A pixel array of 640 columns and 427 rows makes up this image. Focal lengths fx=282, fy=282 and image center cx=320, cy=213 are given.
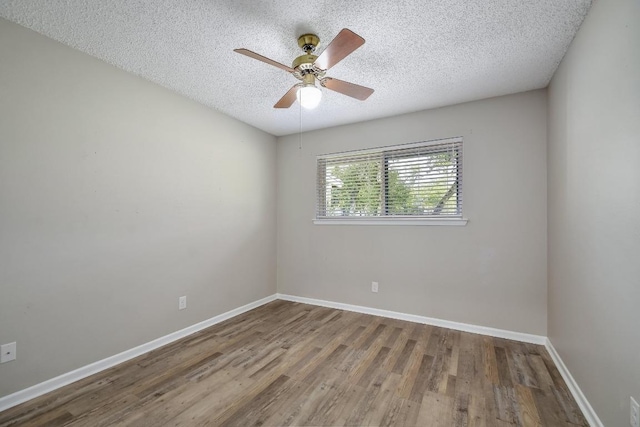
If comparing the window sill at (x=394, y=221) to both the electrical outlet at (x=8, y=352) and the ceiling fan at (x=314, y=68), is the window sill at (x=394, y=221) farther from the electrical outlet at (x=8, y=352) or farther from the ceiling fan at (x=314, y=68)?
the electrical outlet at (x=8, y=352)

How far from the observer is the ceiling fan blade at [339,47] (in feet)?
4.86

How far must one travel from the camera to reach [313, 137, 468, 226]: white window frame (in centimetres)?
303

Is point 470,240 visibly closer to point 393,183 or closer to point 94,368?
point 393,183

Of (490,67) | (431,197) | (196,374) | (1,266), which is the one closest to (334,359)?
(196,374)

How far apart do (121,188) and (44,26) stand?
1.14m

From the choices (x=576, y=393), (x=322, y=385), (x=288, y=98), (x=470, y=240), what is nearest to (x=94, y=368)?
(x=322, y=385)

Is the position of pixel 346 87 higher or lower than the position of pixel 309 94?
higher

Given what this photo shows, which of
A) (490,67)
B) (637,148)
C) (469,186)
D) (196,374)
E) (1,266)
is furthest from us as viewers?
(469,186)

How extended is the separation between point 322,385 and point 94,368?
1.74 m

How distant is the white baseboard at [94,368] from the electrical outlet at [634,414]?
316 centimetres

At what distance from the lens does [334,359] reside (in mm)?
2379

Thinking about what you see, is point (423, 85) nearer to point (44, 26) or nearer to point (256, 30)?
point (256, 30)

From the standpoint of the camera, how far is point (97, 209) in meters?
2.20

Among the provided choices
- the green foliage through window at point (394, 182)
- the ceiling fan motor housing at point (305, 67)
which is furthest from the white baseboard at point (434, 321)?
the ceiling fan motor housing at point (305, 67)
